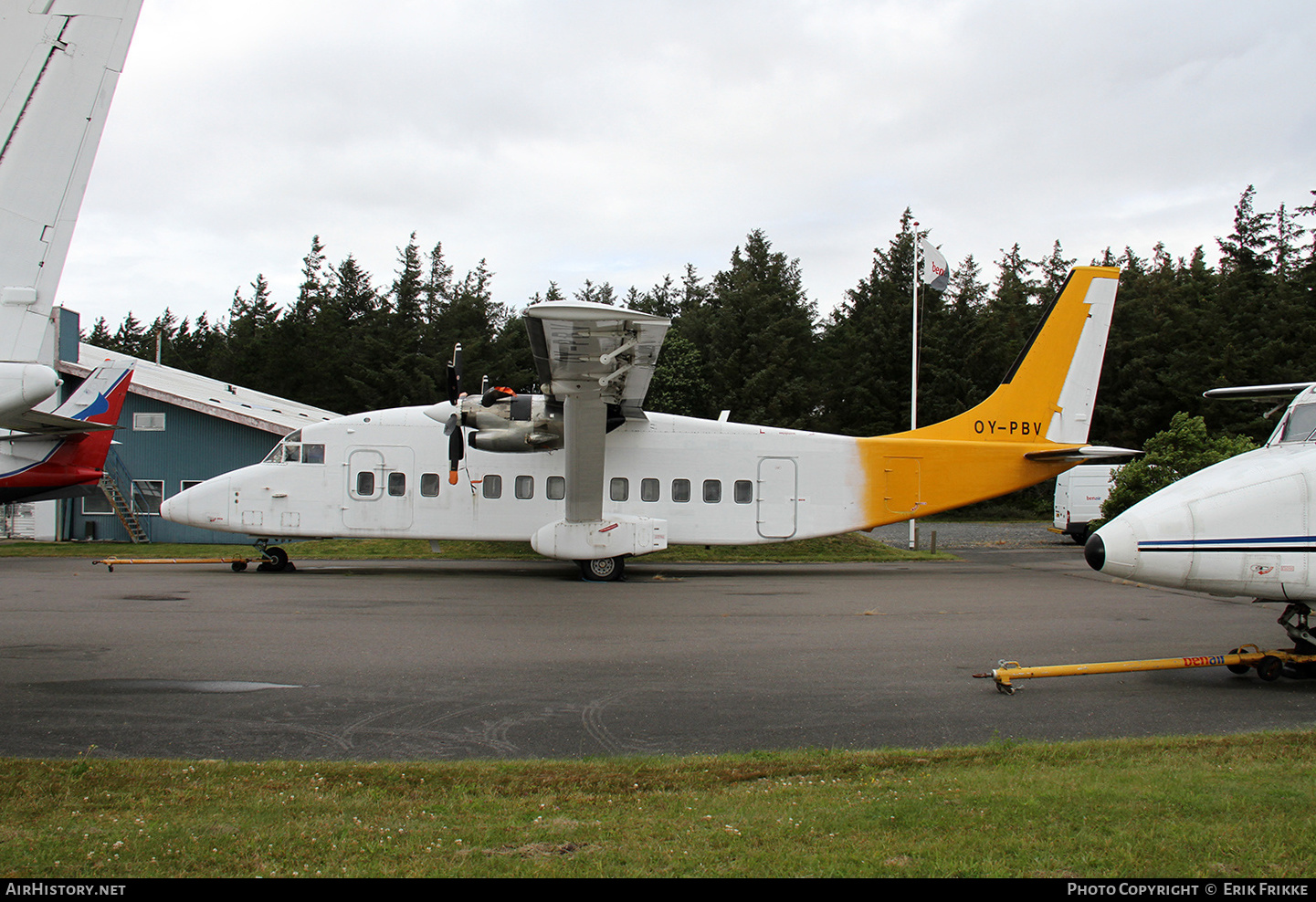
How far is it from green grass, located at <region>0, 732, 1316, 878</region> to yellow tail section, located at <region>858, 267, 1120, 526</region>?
12.9 metres

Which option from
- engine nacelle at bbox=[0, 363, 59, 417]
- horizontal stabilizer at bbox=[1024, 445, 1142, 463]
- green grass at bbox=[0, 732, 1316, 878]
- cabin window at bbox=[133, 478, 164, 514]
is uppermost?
horizontal stabilizer at bbox=[1024, 445, 1142, 463]

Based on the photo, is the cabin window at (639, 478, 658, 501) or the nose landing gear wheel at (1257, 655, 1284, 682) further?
the cabin window at (639, 478, 658, 501)

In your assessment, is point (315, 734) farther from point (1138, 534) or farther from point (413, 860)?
point (1138, 534)

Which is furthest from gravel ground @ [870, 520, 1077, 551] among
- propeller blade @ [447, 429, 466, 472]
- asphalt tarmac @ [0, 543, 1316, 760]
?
propeller blade @ [447, 429, 466, 472]

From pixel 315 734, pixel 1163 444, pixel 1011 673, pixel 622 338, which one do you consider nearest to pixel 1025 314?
pixel 1163 444

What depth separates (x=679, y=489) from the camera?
59.2 feet

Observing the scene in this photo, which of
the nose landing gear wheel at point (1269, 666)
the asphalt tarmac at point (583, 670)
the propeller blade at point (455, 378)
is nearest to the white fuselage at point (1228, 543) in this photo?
the nose landing gear wheel at point (1269, 666)

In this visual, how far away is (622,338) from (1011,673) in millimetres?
7795

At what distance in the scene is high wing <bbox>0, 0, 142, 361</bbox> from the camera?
18.6 feet

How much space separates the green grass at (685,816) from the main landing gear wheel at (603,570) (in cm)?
1152

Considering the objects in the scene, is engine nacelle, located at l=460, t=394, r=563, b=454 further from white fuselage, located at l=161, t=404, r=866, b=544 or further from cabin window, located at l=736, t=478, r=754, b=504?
cabin window, located at l=736, t=478, r=754, b=504

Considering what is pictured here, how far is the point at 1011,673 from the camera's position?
7402 millimetres

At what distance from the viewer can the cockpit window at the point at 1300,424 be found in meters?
8.41

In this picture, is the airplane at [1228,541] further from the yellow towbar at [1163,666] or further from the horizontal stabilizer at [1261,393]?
the horizontal stabilizer at [1261,393]
